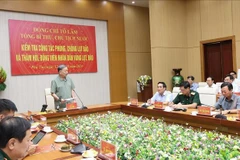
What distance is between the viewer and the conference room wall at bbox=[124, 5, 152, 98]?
26.6ft

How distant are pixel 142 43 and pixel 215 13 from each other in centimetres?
253

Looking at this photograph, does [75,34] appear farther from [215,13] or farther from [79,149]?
[79,149]

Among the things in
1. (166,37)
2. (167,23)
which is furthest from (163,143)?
(167,23)

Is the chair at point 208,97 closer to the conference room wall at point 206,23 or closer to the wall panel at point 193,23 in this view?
the conference room wall at point 206,23

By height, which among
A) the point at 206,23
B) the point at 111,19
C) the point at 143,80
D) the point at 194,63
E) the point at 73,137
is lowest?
the point at 73,137

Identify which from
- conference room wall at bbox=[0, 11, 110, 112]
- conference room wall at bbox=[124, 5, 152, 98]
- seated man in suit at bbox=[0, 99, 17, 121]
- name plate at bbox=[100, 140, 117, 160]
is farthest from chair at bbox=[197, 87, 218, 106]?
conference room wall at bbox=[124, 5, 152, 98]

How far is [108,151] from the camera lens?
1.42 metres

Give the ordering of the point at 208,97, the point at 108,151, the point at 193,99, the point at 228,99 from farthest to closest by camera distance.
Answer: the point at 208,97 → the point at 193,99 → the point at 228,99 → the point at 108,151

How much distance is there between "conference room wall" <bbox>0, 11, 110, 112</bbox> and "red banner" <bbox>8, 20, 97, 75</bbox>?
11cm

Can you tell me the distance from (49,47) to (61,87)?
293cm

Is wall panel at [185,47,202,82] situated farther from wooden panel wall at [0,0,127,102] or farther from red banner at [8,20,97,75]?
red banner at [8,20,97,75]

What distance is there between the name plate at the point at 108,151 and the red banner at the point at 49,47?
496cm

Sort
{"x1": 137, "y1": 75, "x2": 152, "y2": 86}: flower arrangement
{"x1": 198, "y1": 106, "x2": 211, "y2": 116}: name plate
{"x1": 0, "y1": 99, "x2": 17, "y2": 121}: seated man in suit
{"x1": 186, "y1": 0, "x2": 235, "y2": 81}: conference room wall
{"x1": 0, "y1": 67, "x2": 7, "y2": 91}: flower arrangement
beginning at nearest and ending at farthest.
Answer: {"x1": 0, "y1": 99, "x2": 17, "y2": 121}: seated man in suit, {"x1": 198, "y1": 106, "x2": 211, "y2": 116}: name plate, {"x1": 0, "y1": 67, "x2": 7, "y2": 91}: flower arrangement, {"x1": 186, "y1": 0, "x2": 235, "y2": 81}: conference room wall, {"x1": 137, "y1": 75, "x2": 152, "y2": 86}: flower arrangement

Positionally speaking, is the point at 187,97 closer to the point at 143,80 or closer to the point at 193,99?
the point at 193,99
